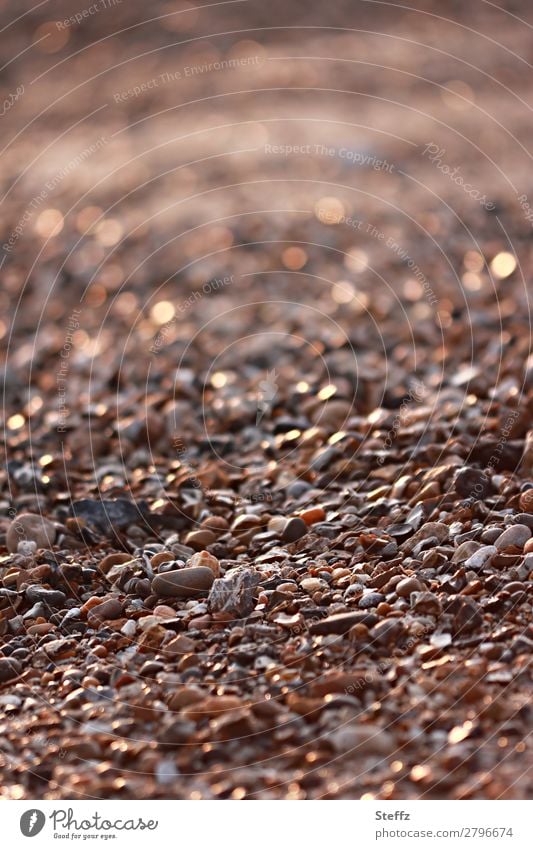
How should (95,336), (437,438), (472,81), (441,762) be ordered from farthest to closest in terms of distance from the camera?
(472,81) → (95,336) → (437,438) → (441,762)

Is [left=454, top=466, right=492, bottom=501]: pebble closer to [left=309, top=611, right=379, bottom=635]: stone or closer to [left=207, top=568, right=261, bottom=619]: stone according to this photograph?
[left=309, top=611, right=379, bottom=635]: stone

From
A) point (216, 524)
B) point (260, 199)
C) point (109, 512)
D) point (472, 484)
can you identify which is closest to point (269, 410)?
point (216, 524)

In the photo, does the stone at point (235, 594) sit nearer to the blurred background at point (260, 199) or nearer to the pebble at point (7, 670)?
the pebble at point (7, 670)

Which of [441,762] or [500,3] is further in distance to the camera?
[500,3]

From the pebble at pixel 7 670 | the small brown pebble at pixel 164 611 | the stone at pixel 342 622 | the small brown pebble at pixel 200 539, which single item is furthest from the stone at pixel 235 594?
the pebble at pixel 7 670

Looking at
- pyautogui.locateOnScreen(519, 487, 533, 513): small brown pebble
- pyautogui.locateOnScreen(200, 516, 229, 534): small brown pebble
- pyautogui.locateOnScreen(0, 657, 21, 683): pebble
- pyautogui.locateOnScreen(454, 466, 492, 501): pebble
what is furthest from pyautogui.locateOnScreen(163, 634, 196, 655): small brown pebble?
pyautogui.locateOnScreen(519, 487, 533, 513): small brown pebble
